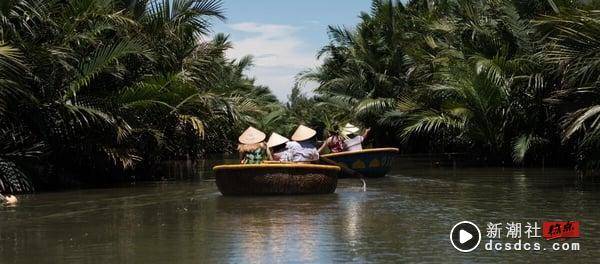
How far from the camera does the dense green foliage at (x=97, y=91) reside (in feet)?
47.9

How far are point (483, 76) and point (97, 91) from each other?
34.3ft

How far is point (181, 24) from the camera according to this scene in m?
19.4

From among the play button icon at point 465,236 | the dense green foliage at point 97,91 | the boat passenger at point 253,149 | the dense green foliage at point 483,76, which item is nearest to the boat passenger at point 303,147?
the boat passenger at point 253,149

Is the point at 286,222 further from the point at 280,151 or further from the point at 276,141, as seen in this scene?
the point at 280,151

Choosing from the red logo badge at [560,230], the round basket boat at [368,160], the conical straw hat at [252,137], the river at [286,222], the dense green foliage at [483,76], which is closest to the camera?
the river at [286,222]

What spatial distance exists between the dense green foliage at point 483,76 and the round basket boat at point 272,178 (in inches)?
176

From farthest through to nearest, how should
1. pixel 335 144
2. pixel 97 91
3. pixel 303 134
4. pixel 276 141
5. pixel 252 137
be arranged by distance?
pixel 335 144 → pixel 97 91 → pixel 303 134 → pixel 276 141 → pixel 252 137

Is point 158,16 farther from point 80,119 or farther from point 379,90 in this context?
point 379,90

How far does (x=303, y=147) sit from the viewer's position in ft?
50.9

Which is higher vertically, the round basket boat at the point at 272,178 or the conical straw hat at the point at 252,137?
the conical straw hat at the point at 252,137

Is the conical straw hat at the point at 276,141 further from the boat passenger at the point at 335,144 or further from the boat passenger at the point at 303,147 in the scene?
the boat passenger at the point at 335,144

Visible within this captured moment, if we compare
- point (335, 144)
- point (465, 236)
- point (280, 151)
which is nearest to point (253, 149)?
point (280, 151)

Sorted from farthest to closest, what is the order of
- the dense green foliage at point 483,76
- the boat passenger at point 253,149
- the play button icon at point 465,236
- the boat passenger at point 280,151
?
the boat passenger at point 280,151, the boat passenger at point 253,149, the dense green foliage at point 483,76, the play button icon at point 465,236

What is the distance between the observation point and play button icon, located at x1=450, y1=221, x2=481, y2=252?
8.13 m
